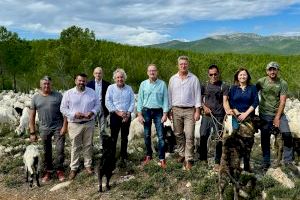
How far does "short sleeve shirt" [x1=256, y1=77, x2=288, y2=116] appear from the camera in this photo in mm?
7974

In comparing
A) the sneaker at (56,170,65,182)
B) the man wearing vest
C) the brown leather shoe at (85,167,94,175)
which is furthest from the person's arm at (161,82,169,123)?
the sneaker at (56,170,65,182)

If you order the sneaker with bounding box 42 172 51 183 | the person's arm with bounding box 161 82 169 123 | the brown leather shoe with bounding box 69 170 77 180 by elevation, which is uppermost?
the person's arm with bounding box 161 82 169 123

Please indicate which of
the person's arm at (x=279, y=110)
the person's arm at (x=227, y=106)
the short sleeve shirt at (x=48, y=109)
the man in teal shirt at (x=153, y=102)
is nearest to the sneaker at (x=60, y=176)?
the short sleeve shirt at (x=48, y=109)

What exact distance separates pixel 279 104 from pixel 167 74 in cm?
3410

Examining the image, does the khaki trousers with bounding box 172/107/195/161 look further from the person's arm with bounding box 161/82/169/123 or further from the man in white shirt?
the person's arm with bounding box 161/82/169/123

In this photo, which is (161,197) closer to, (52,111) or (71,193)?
(71,193)

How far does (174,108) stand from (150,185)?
155cm

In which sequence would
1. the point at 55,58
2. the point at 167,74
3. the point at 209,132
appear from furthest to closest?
the point at 167,74
the point at 55,58
the point at 209,132

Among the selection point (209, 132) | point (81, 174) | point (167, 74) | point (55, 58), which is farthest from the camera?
point (167, 74)

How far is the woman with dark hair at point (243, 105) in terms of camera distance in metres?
7.63

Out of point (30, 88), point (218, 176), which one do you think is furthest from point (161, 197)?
point (30, 88)

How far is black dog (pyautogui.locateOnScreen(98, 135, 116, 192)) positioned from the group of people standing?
199 millimetres

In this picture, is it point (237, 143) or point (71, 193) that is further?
point (71, 193)

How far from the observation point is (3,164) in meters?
10.5
